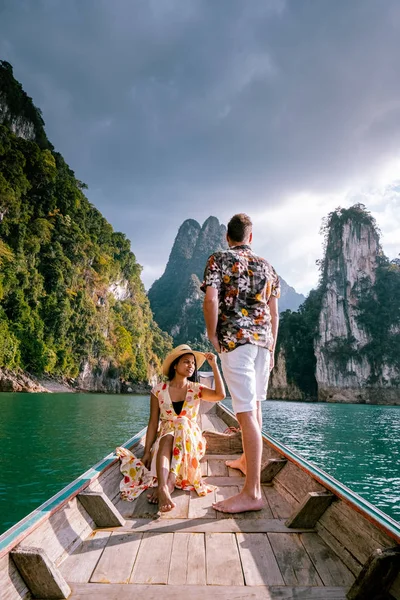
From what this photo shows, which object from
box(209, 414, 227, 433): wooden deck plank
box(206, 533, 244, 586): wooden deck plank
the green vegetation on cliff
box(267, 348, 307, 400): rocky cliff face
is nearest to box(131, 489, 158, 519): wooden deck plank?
box(206, 533, 244, 586): wooden deck plank

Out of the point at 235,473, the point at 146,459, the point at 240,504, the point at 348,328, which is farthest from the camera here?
the point at 348,328

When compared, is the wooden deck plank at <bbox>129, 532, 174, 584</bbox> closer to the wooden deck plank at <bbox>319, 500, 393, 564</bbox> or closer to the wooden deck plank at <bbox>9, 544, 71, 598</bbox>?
the wooden deck plank at <bbox>9, 544, 71, 598</bbox>

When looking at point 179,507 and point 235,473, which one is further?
point 235,473

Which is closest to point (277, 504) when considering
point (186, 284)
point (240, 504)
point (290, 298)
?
point (240, 504)

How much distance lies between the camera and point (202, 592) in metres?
1.30

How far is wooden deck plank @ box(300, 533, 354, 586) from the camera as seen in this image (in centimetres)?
143

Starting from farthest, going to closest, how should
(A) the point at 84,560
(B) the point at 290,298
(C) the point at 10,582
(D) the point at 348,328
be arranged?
(B) the point at 290,298 → (D) the point at 348,328 → (A) the point at 84,560 → (C) the point at 10,582

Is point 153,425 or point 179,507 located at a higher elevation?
point 153,425

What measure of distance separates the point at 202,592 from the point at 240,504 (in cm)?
80

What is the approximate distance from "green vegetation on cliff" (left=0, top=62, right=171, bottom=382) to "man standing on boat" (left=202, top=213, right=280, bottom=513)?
28.6m

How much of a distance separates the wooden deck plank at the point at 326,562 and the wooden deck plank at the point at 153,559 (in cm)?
63

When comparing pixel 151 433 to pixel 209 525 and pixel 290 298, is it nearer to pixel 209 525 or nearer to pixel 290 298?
pixel 209 525

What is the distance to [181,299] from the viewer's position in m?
95.9

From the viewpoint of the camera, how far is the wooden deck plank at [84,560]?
4.64 feet
